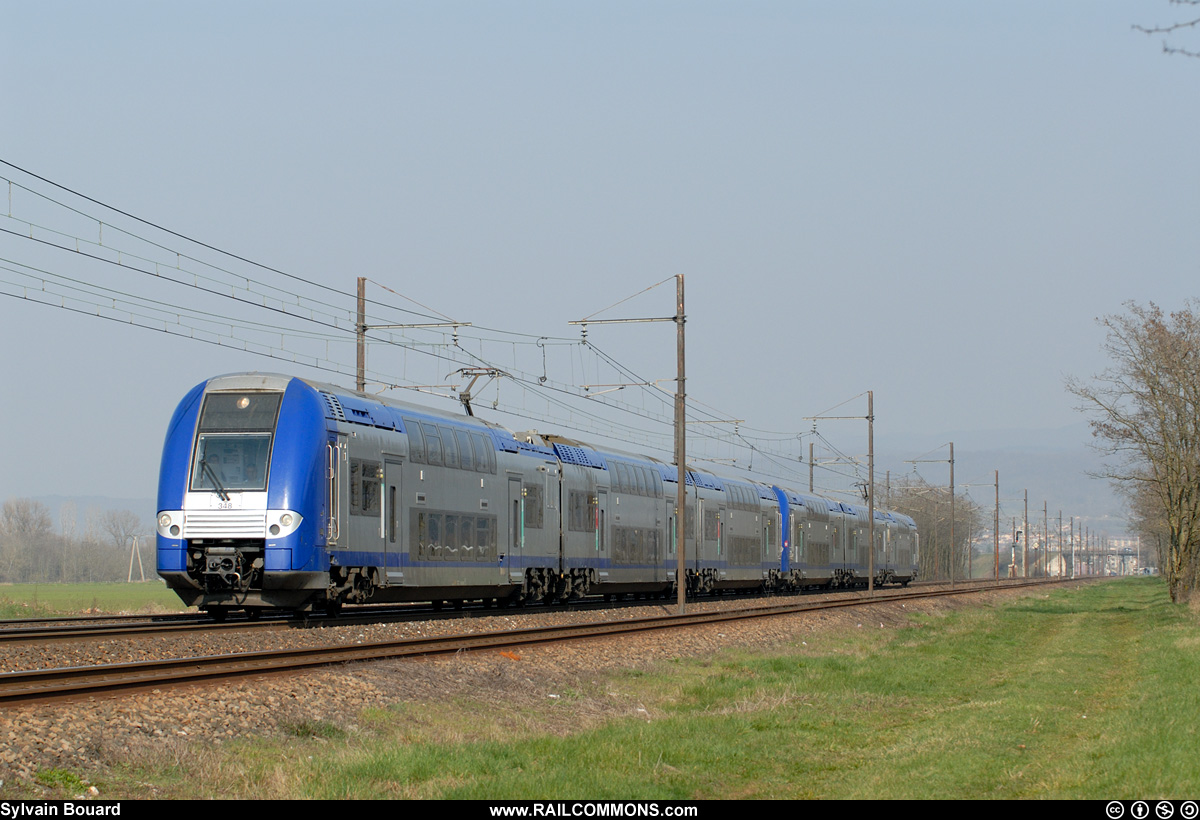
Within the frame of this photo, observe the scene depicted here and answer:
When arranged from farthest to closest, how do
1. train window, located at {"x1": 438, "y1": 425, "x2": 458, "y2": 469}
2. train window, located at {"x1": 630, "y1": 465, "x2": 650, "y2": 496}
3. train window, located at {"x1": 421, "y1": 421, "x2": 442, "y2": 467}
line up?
1. train window, located at {"x1": 630, "y1": 465, "x2": 650, "y2": 496}
2. train window, located at {"x1": 438, "y1": 425, "x2": 458, "y2": 469}
3. train window, located at {"x1": 421, "y1": 421, "x2": 442, "y2": 467}

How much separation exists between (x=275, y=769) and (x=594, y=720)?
6.20 metres

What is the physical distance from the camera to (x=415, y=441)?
28.5 m

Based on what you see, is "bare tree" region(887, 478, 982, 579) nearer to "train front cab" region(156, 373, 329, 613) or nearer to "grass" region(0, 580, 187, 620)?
"grass" region(0, 580, 187, 620)

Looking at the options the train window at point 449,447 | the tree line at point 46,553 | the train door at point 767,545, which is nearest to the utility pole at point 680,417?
the train window at point 449,447

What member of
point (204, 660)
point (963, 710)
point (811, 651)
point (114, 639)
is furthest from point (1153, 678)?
point (114, 639)

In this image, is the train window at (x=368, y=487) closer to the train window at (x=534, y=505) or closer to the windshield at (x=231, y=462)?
the windshield at (x=231, y=462)

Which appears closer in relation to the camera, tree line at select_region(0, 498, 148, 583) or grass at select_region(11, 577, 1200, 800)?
grass at select_region(11, 577, 1200, 800)

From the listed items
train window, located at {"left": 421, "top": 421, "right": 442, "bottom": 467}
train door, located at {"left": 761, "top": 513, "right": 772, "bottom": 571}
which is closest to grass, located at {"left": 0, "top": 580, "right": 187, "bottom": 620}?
train window, located at {"left": 421, "top": 421, "right": 442, "bottom": 467}

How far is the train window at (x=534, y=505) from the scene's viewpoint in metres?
34.7

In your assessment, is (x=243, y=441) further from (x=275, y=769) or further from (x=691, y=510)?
(x=691, y=510)

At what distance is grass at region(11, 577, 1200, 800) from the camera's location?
1157 centimetres

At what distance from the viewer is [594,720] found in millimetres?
17266

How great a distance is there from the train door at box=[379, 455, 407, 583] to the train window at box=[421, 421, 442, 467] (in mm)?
1500

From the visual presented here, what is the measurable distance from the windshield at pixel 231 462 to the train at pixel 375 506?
0.03 metres
